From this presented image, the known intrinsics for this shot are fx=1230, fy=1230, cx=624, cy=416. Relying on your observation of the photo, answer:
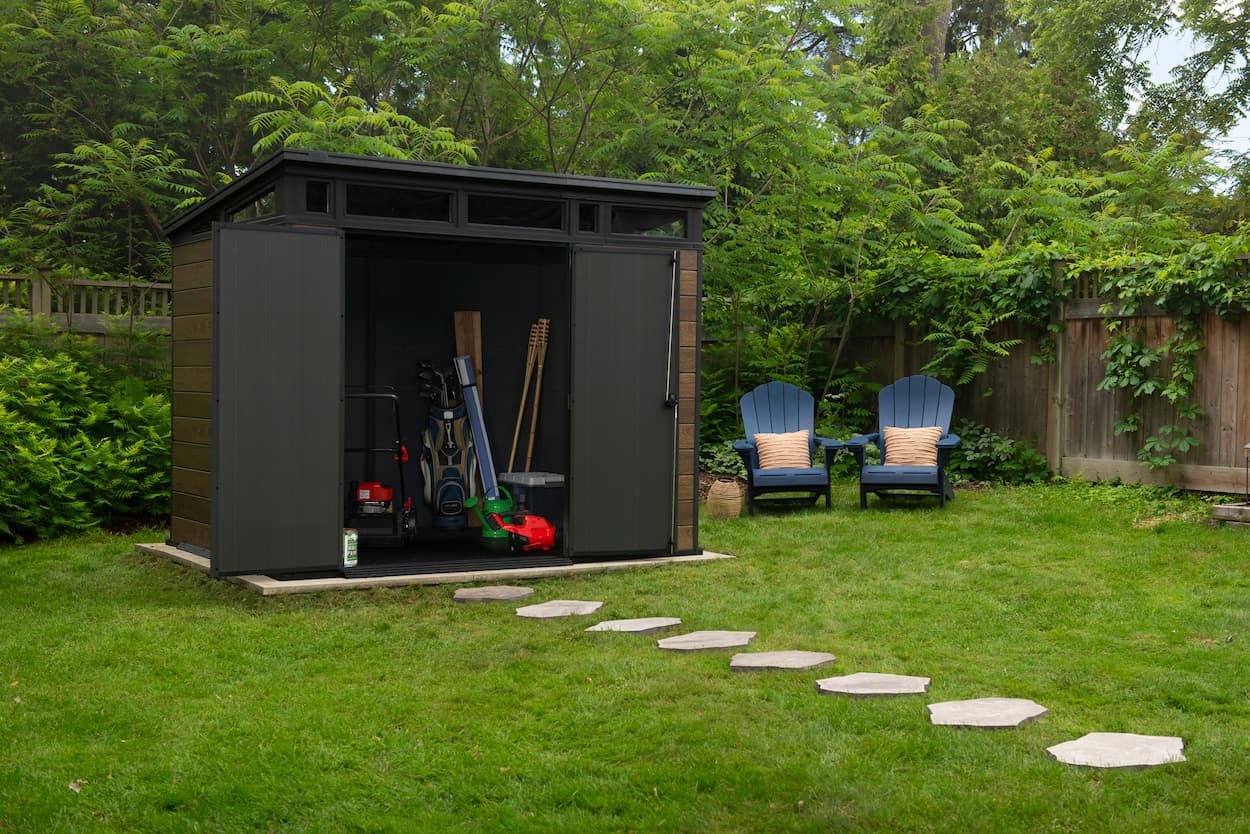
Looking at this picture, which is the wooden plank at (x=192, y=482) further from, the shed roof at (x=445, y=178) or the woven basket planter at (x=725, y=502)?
the woven basket planter at (x=725, y=502)

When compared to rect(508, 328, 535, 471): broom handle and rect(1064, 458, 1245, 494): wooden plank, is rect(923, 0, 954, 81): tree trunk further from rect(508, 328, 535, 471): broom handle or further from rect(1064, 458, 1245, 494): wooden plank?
rect(508, 328, 535, 471): broom handle

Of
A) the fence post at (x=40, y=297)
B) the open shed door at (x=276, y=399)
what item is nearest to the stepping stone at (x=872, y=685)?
the open shed door at (x=276, y=399)

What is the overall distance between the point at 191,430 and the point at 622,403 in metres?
2.30

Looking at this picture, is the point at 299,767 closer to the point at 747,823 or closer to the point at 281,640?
the point at 747,823

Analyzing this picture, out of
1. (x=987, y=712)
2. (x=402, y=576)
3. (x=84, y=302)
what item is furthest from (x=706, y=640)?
(x=84, y=302)

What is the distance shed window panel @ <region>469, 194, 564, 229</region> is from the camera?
632 centimetres

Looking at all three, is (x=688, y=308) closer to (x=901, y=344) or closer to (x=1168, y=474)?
(x=1168, y=474)

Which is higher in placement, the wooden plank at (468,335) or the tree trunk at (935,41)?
the tree trunk at (935,41)

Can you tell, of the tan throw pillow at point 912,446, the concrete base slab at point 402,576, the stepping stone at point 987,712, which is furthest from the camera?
the tan throw pillow at point 912,446

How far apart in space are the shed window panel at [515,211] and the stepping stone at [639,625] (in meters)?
2.29

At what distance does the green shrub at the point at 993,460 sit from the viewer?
30.8ft

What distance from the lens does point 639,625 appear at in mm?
5055

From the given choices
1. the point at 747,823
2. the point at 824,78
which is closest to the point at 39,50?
the point at 824,78

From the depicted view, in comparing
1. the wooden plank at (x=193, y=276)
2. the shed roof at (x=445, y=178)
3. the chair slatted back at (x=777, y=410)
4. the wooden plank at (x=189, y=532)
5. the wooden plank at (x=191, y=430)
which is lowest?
the wooden plank at (x=189, y=532)
